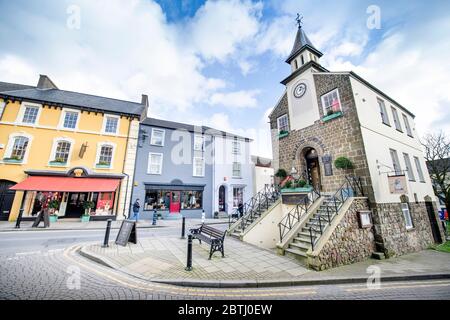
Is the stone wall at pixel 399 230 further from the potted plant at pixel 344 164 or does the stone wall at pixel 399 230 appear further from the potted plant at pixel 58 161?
the potted plant at pixel 58 161

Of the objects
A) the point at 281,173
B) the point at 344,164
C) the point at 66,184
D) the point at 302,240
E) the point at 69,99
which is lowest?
the point at 302,240

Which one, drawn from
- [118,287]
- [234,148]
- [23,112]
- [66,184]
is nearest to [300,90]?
[234,148]

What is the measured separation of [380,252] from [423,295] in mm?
3834

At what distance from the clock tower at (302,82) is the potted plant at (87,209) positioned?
16977 millimetres

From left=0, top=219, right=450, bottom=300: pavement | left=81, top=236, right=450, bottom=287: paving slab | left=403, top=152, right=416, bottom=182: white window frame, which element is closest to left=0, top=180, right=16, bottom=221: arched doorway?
left=0, top=219, right=450, bottom=300: pavement

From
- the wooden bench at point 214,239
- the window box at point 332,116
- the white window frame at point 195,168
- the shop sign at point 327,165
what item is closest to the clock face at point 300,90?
the window box at point 332,116

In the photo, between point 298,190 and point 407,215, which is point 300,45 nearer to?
point 298,190

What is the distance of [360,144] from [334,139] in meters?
1.41

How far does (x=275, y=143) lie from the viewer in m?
14.4

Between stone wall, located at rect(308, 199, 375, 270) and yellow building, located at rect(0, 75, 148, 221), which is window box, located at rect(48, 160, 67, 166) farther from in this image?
stone wall, located at rect(308, 199, 375, 270)

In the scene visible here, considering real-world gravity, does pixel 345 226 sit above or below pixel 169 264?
above

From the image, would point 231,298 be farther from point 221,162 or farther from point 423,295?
point 221,162

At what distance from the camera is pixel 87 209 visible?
46.8 ft
